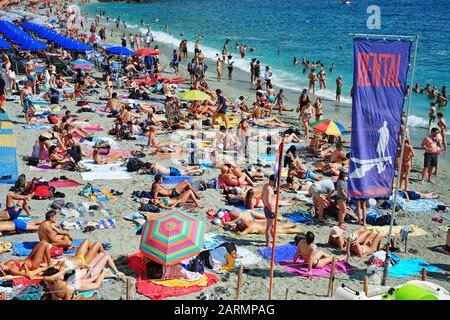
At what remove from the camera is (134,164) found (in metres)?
13.1

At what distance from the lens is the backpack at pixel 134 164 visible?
1305 centimetres

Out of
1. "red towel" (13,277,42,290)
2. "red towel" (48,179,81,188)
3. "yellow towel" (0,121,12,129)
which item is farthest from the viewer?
"yellow towel" (0,121,12,129)

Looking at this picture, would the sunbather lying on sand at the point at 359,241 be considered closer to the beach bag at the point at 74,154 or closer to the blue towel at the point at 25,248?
the blue towel at the point at 25,248

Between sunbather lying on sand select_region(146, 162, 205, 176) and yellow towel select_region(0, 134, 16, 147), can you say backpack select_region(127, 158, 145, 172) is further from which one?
yellow towel select_region(0, 134, 16, 147)

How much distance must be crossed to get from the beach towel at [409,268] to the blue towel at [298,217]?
A: 2252 mm

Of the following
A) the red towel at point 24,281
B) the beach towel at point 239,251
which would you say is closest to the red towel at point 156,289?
the beach towel at point 239,251

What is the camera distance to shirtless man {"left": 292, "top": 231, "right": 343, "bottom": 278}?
8.47m

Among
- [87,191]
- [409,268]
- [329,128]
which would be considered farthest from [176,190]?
[329,128]

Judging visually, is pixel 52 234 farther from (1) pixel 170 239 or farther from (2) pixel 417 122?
(2) pixel 417 122

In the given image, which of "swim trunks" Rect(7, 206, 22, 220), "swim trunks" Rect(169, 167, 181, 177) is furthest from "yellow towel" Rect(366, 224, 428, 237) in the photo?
"swim trunks" Rect(7, 206, 22, 220)

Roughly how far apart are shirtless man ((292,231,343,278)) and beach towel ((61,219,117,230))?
3542 millimetres

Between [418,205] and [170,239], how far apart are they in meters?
6.84
